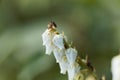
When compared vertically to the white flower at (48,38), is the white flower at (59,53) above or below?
below

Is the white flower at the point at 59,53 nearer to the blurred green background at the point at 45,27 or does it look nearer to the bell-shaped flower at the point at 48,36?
the bell-shaped flower at the point at 48,36

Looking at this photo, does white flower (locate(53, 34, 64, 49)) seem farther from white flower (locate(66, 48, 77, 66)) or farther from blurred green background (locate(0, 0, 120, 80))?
blurred green background (locate(0, 0, 120, 80))

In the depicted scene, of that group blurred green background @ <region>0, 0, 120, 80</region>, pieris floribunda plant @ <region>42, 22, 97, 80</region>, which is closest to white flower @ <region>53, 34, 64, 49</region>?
pieris floribunda plant @ <region>42, 22, 97, 80</region>

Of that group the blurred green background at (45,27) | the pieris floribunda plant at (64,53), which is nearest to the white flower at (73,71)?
the pieris floribunda plant at (64,53)

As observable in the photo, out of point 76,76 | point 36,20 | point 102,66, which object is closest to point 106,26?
point 102,66

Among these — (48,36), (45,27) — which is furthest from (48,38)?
(45,27)

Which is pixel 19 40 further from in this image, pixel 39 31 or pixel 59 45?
pixel 59 45

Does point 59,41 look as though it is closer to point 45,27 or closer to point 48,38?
point 48,38
